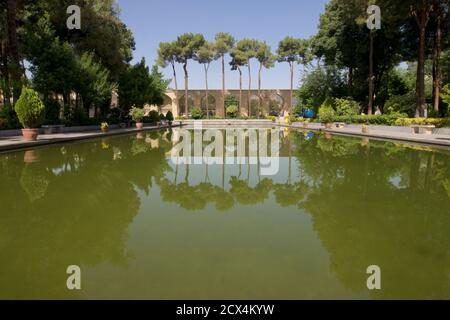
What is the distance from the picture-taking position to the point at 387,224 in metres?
4.68

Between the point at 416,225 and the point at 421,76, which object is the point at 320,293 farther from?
the point at 421,76

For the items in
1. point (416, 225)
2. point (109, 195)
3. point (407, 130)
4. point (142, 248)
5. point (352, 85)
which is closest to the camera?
point (142, 248)

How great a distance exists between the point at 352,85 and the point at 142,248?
123ft

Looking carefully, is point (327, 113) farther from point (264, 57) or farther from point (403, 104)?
point (264, 57)

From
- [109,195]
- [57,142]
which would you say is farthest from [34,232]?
[57,142]

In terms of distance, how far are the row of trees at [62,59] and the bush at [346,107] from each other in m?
19.3

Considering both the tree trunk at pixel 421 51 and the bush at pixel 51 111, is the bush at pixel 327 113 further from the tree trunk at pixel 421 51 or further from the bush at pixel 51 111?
the bush at pixel 51 111

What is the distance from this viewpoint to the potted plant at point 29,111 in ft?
56.2

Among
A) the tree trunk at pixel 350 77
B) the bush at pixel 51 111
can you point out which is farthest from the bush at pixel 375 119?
the bush at pixel 51 111

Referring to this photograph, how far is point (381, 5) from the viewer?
24938mm

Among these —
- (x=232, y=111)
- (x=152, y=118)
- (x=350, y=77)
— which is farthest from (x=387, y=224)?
(x=232, y=111)

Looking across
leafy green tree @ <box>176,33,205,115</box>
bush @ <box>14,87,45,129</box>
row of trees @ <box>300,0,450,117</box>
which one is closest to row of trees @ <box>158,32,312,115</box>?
leafy green tree @ <box>176,33,205,115</box>

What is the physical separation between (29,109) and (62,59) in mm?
8782
